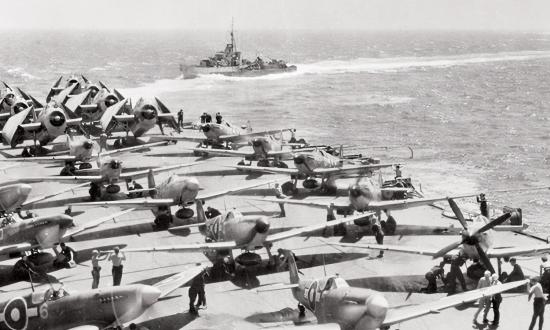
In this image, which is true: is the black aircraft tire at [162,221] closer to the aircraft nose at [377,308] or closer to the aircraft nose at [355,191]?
the aircraft nose at [355,191]

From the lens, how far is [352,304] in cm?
1617

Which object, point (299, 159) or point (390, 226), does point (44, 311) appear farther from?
point (299, 159)

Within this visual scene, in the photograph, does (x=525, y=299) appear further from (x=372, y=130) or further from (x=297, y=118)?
(x=297, y=118)

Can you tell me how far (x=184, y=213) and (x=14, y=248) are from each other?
917 centimetres

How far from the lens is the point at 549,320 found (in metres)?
19.1

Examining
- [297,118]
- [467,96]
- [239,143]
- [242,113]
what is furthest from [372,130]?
[467,96]

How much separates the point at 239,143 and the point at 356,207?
21423 mm

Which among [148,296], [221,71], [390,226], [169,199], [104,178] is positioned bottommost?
[390,226]

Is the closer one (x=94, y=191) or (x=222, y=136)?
(x=94, y=191)

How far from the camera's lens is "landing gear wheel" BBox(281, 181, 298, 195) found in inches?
1374

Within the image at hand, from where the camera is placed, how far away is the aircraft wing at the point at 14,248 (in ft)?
71.1

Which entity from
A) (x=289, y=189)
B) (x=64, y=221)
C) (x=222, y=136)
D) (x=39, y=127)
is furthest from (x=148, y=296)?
(x=39, y=127)

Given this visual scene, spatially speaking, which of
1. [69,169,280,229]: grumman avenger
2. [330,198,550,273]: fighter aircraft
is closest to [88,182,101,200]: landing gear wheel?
[69,169,280,229]: grumman avenger

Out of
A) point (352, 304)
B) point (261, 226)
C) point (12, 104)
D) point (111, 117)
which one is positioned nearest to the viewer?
point (352, 304)
